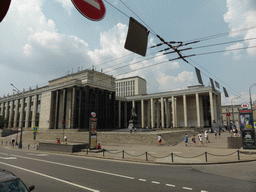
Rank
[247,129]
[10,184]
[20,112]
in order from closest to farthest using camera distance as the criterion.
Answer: [10,184], [247,129], [20,112]

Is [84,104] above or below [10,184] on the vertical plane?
above

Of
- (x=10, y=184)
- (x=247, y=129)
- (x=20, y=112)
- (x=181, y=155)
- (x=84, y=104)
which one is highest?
(x=84, y=104)

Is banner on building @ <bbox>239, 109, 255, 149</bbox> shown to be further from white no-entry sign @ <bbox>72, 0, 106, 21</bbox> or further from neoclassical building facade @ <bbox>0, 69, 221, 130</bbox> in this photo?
neoclassical building facade @ <bbox>0, 69, 221, 130</bbox>

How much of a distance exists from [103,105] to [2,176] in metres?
61.3

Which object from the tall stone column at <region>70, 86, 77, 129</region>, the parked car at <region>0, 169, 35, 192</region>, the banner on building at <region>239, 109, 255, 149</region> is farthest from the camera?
the tall stone column at <region>70, 86, 77, 129</region>

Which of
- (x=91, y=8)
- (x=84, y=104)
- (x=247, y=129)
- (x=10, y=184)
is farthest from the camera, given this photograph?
(x=84, y=104)

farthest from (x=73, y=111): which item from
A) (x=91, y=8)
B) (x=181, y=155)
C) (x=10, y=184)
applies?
(x=10, y=184)

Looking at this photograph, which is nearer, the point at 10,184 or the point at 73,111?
the point at 10,184

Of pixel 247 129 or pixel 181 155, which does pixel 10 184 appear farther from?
pixel 247 129

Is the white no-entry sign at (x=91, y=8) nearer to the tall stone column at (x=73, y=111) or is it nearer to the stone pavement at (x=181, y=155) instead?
the stone pavement at (x=181, y=155)

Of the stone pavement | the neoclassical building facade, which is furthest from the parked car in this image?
the neoclassical building facade

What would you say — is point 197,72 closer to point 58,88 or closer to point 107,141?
point 107,141

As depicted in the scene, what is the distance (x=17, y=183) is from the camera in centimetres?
417

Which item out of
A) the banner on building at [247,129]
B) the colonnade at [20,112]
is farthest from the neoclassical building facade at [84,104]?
the banner on building at [247,129]
